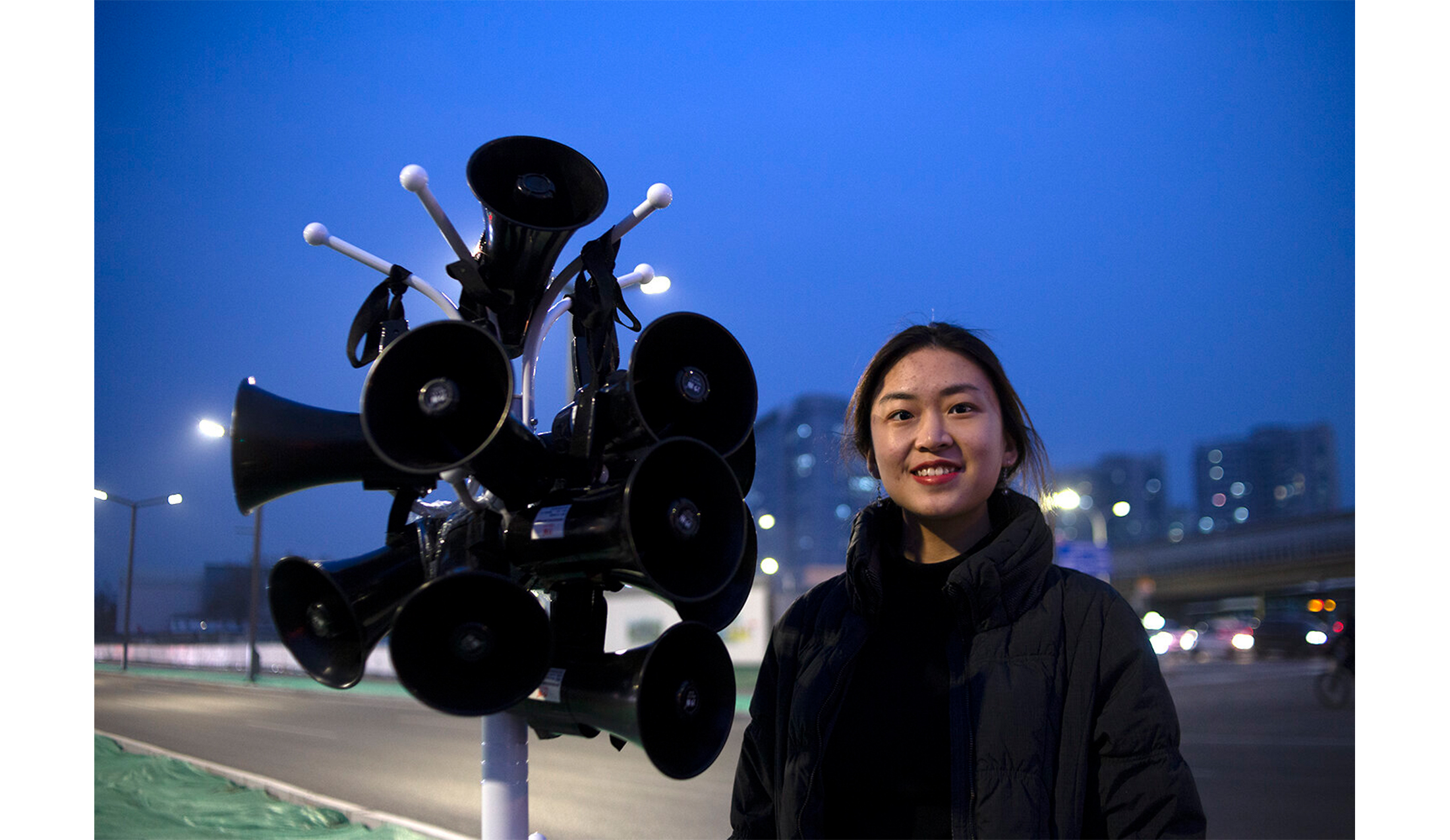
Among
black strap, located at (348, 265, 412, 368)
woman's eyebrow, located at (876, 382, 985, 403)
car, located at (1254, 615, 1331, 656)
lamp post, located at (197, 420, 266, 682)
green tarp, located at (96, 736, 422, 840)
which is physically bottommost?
car, located at (1254, 615, 1331, 656)

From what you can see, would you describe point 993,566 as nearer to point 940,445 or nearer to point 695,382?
point 940,445

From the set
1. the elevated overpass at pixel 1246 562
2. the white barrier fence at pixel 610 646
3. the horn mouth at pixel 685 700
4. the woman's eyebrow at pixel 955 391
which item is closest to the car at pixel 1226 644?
the elevated overpass at pixel 1246 562

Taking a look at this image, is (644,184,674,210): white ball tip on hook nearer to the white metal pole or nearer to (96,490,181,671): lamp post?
the white metal pole

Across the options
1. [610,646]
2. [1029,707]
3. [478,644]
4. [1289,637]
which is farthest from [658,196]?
[1289,637]

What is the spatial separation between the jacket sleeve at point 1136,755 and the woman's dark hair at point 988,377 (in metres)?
0.46

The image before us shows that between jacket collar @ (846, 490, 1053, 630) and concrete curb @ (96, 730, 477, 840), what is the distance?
273 centimetres

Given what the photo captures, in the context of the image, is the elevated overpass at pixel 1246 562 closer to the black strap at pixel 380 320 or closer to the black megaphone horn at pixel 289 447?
the black strap at pixel 380 320

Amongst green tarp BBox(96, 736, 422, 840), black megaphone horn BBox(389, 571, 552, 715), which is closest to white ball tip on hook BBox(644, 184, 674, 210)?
black megaphone horn BBox(389, 571, 552, 715)

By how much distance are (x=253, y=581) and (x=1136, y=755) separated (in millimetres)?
4799

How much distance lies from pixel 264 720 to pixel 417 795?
188cm

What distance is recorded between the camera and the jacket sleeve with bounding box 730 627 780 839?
182 cm

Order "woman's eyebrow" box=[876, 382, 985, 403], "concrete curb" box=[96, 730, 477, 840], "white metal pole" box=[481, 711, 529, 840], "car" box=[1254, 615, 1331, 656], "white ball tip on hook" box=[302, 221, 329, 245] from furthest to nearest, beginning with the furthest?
"car" box=[1254, 615, 1331, 656] → "concrete curb" box=[96, 730, 477, 840] → "white ball tip on hook" box=[302, 221, 329, 245] → "white metal pole" box=[481, 711, 529, 840] → "woman's eyebrow" box=[876, 382, 985, 403]

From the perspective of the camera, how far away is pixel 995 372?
1.82m
